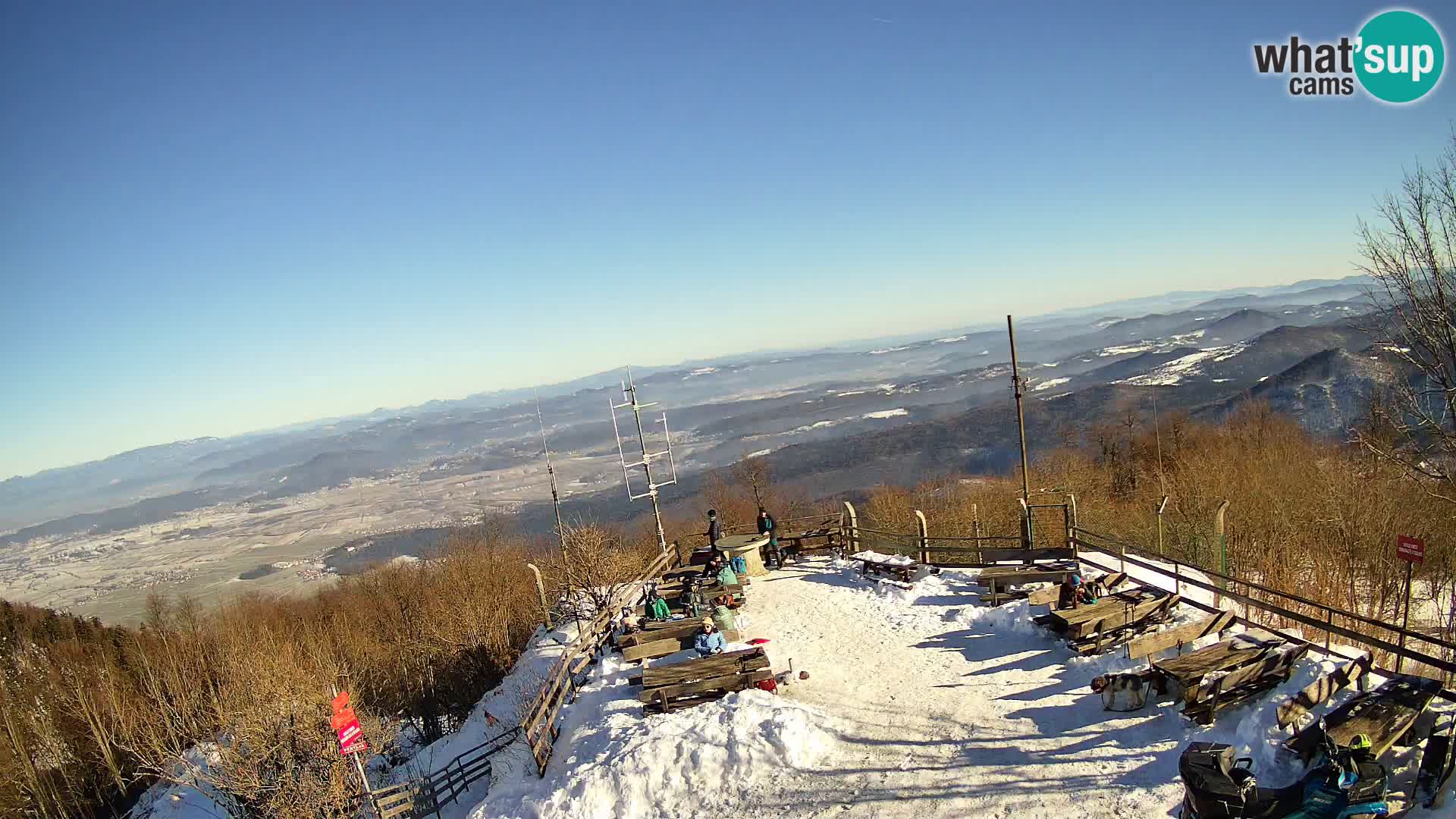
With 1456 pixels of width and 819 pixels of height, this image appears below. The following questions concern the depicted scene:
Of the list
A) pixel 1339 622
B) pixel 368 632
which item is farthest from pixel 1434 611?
pixel 368 632

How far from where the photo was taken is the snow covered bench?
19375 millimetres

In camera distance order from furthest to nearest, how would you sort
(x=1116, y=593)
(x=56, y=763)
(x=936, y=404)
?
(x=936, y=404) < (x=56, y=763) < (x=1116, y=593)

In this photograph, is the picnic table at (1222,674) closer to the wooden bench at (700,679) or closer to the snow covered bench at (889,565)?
the wooden bench at (700,679)

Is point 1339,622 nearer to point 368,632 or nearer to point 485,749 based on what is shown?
point 485,749

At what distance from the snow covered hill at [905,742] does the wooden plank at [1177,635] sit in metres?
0.25

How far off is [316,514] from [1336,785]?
210 meters

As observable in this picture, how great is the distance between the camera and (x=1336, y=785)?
6.70 meters

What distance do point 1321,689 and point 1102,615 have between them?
13.5ft

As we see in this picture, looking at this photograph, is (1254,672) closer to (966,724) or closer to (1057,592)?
(966,724)

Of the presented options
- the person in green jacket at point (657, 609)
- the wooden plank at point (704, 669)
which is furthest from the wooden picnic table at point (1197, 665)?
the person in green jacket at point (657, 609)

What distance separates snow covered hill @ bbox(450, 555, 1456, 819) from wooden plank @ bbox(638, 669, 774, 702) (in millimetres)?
475

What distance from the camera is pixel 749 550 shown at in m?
22.8

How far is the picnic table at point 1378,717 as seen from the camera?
25.3 feet

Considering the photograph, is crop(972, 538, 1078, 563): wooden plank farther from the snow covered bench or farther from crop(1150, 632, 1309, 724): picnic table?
crop(1150, 632, 1309, 724): picnic table
